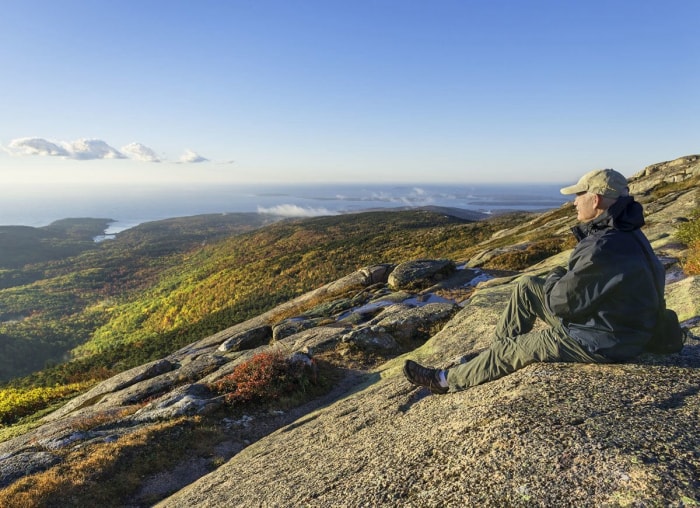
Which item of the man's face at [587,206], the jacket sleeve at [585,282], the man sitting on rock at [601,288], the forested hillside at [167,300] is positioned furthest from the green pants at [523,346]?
the forested hillside at [167,300]

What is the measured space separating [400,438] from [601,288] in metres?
3.55

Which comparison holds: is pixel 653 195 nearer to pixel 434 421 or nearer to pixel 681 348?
pixel 681 348

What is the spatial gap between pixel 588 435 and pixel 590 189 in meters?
3.13

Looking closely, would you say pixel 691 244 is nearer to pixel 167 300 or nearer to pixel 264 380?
pixel 264 380

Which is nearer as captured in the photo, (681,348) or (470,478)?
A: (470,478)

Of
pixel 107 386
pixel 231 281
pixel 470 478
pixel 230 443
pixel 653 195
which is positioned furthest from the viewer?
pixel 231 281

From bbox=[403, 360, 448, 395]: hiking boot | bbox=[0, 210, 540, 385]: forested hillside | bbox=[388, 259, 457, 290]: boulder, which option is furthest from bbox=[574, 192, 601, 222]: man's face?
bbox=[0, 210, 540, 385]: forested hillside

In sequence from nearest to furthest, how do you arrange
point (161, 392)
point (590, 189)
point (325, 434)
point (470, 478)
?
point (470, 478), point (590, 189), point (325, 434), point (161, 392)

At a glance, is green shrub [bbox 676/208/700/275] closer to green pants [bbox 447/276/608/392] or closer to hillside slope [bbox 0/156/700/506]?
hillside slope [bbox 0/156/700/506]

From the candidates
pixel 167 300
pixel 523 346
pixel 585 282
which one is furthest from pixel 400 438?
pixel 167 300

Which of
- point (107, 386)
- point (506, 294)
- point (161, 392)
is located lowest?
point (107, 386)

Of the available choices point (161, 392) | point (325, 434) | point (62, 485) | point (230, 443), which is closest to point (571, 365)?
point (325, 434)

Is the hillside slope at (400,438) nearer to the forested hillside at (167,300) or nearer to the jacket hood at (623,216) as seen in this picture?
the jacket hood at (623,216)

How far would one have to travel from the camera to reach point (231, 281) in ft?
254
